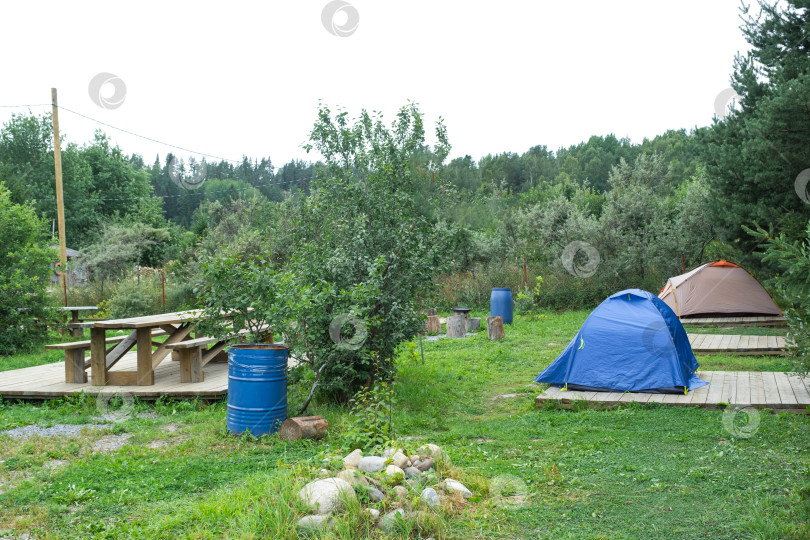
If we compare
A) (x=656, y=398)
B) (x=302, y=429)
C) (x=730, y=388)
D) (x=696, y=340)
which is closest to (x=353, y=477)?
(x=302, y=429)

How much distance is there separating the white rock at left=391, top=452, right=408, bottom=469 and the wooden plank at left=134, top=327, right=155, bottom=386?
418 centimetres

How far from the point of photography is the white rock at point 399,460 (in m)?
3.93

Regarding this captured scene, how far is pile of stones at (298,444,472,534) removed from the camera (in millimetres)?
3311

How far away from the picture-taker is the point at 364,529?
3.24 metres

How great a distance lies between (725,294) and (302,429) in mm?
12197

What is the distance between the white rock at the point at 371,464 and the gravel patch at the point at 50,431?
3.08m

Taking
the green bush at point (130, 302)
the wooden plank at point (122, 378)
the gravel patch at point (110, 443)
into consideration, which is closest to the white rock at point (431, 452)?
the gravel patch at point (110, 443)

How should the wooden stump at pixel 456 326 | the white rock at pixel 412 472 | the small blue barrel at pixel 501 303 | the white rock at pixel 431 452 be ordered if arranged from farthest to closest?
the small blue barrel at pixel 501 303 → the wooden stump at pixel 456 326 → the white rock at pixel 431 452 → the white rock at pixel 412 472

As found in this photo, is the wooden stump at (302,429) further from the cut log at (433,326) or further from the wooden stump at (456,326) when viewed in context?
the cut log at (433,326)

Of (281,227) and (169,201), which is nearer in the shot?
(281,227)

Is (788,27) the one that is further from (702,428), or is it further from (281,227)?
(281,227)

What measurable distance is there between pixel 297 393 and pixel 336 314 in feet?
4.88

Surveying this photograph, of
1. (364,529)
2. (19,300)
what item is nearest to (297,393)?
(364,529)

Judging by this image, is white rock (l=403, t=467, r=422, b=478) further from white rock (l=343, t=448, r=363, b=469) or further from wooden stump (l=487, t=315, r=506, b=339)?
wooden stump (l=487, t=315, r=506, b=339)
